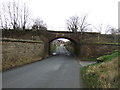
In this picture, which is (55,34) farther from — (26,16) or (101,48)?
(101,48)

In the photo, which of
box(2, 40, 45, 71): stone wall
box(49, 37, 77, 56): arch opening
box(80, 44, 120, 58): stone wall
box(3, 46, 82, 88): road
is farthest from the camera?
box(49, 37, 77, 56): arch opening

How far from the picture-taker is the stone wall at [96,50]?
20.0 meters

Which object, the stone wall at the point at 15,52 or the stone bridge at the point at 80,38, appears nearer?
the stone wall at the point at 15,52

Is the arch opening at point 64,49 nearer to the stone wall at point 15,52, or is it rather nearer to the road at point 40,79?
the stone wall at point 15,52

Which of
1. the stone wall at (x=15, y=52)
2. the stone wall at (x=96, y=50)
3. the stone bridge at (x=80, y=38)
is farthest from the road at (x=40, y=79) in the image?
the stone bridge at (x=80, y=38)

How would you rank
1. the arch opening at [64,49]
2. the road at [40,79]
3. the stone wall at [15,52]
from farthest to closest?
the arch opening at [64,49]
the stone wall at [15,52]
the road at [40,79]

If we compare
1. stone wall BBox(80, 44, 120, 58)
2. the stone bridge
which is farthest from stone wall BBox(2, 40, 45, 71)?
stone wall BBox(80, 44, 120, 58)

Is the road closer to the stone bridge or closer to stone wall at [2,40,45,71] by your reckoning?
stone wall at [2,40,45,71]

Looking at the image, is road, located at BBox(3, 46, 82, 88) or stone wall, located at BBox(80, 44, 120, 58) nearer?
road, located at BBox(3, 46, 82, 88)

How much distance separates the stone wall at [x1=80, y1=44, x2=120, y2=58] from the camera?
65.5 ft

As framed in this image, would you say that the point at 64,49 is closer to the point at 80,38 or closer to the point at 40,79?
the point at 80,38

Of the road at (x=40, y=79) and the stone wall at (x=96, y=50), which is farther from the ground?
the stone wall at (x=96, y=50)

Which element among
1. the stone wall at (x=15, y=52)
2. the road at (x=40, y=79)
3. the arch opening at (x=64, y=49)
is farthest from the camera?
the arch opening at (x=64, y=49)

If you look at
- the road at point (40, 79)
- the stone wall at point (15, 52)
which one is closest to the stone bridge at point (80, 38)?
the stone wall at point (15, 52)
